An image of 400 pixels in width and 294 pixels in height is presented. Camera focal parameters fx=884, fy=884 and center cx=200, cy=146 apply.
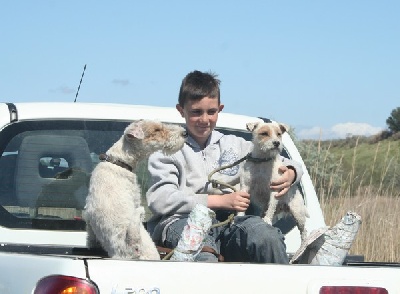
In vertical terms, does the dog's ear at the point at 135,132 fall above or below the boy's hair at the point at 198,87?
below

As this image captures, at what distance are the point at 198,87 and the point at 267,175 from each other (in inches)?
36.8

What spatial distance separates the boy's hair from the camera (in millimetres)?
4947

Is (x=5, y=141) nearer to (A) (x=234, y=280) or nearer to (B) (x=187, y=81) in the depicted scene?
(B) (x=187, y=81)

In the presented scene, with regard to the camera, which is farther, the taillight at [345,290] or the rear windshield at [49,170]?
the rear windshield at [49,170]

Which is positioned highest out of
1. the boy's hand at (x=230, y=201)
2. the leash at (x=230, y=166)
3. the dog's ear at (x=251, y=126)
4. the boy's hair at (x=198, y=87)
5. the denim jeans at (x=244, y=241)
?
the boy's hair at (x=198, y=87)

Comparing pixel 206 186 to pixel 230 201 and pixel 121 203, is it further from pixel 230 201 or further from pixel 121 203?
pixel 121 203

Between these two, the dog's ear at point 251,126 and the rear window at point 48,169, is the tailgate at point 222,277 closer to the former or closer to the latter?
the rear window at point 48,169

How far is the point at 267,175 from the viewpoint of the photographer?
561 cm

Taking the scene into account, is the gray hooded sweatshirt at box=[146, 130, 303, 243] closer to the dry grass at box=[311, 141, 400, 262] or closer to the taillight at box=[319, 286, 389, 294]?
the taillight at box=[319, 286, 389, 294]

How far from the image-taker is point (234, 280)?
322cm

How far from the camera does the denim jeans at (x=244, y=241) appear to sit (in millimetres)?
4055

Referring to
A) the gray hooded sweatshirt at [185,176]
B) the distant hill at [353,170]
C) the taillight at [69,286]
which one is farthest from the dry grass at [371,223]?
the taillight at [69,286]

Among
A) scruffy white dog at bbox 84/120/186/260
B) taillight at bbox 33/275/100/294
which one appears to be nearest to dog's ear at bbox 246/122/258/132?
scruffy white dog at bbox 84/120/186/260

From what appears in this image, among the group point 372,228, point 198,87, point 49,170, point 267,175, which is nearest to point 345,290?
point 198,87
